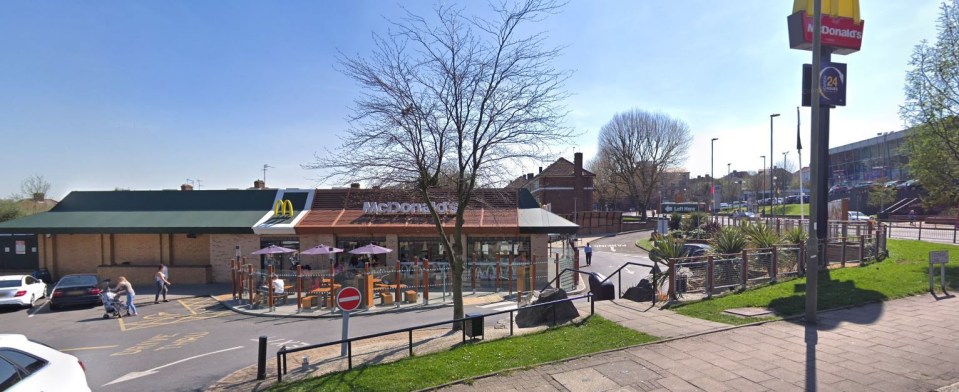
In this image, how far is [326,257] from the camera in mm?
25094

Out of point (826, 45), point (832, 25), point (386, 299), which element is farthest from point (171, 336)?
point (832, 25)

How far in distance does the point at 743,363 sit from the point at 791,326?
264cm

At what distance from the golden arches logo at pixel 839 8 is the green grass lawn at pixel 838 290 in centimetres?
844

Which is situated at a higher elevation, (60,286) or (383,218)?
(383,218)

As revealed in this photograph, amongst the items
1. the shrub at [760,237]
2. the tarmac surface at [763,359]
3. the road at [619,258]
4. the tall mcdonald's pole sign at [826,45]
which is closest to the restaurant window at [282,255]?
the road at [619,258]

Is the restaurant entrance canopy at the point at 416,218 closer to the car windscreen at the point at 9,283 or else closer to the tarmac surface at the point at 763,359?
the car windscreen at the point at 9,283

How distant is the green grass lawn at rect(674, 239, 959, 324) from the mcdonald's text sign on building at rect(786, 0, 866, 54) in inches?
298

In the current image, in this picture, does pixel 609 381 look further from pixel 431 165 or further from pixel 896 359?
pixel 431 165

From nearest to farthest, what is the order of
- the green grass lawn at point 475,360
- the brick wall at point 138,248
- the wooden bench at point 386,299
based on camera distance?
the green grass lawn at point 475,360 → the wooden bench at point 386,299 → the brick wall at point 138,248

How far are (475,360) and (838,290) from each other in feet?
31.0

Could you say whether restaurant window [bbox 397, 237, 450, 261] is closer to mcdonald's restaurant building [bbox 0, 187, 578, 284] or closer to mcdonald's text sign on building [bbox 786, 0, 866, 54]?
mcdonald's restaurant building [bbox 0, 187, 578, 284]

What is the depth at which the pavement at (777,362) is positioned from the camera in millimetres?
6430

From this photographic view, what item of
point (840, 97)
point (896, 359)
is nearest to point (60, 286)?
point (896, 359)

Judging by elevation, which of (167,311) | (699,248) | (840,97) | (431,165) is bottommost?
(167,311)
